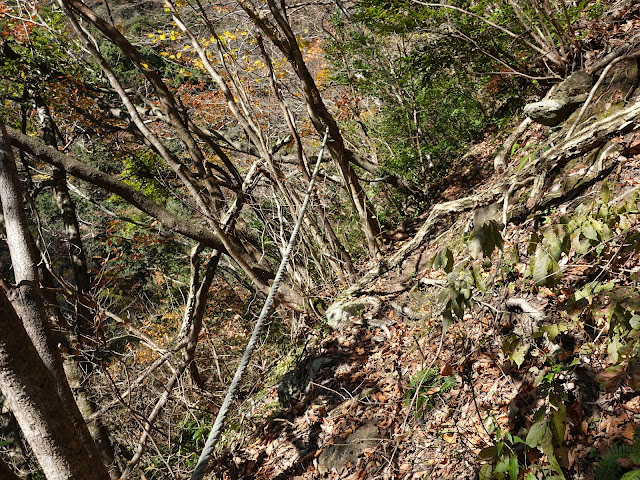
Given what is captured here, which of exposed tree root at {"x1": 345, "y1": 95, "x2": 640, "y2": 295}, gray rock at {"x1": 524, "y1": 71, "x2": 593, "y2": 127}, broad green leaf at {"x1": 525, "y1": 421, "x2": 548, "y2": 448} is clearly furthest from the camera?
gray rock at {"x1": 524, "y1": 71, "x2": 593, "y2": 127}

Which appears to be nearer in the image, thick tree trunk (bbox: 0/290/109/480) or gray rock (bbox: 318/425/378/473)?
thick tree trunk (bbox: 0/290/109/480)

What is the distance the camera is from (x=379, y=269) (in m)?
5.23

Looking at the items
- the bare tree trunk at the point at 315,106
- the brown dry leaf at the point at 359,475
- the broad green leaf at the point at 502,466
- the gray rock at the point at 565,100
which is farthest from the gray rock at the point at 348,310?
the broad green leaf at the point at 502,466

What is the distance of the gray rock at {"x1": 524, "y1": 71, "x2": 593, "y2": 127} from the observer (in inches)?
175

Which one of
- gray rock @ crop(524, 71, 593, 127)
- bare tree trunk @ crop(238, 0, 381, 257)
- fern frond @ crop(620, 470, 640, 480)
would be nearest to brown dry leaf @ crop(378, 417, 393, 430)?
fern frond @ crop(620, 470, 640, 480)

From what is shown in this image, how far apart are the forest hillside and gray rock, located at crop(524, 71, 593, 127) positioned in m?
0.02

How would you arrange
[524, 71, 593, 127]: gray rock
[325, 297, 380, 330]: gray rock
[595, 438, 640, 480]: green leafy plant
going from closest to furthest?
1. [595, 438, 640, 480]: green leafy plant
2. [524, 71, 593, 127]: gray rock
3. [325, 297, 380, 330]: gray rock

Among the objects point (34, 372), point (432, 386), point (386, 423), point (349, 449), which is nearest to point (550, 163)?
point (432, 386)

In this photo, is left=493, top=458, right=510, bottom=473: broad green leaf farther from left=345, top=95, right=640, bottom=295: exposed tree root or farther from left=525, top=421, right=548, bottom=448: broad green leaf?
left=345, top=95, right=640, bottom=295: exposed tree root

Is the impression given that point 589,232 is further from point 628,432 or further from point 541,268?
point 628,432

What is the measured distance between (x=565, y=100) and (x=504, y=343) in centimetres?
377

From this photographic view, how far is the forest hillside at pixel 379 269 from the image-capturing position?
169cm

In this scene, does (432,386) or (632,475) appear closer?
(632,475)

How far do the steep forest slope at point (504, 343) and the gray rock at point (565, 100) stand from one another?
5 cm
